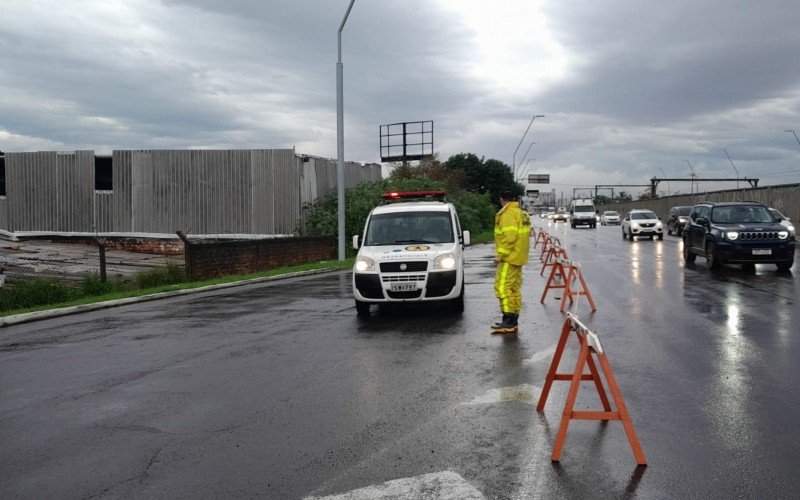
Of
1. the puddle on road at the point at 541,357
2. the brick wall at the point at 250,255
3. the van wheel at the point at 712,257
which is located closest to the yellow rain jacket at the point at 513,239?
the puddle on road at the point at 541,357

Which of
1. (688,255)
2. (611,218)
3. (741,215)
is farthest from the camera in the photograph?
(611,218)

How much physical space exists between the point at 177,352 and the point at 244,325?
2090 mm

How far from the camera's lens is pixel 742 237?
17.1m

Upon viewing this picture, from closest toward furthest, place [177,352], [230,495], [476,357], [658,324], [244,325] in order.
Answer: [230,495] < [476,357] < [177,352] < [658,324] < [244,325]

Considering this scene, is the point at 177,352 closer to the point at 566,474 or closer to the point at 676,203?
the point at 566,474

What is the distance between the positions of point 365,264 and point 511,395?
5.09 meters

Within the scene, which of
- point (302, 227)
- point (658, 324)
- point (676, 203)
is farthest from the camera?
point (676, 203)

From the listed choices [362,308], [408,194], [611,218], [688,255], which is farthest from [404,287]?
[611,218]

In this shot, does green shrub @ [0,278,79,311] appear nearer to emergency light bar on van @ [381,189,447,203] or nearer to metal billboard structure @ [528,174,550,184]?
emergency light bar on van @ [381,189,447,203]

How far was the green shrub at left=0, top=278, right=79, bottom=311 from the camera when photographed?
13.9 m

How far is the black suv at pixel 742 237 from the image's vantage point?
16875 millimetres

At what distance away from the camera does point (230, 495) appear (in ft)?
13.3

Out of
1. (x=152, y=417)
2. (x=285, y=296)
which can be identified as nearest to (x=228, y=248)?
(x=285, y=296)

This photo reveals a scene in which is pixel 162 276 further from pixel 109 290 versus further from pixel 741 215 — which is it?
pixel 741 215
